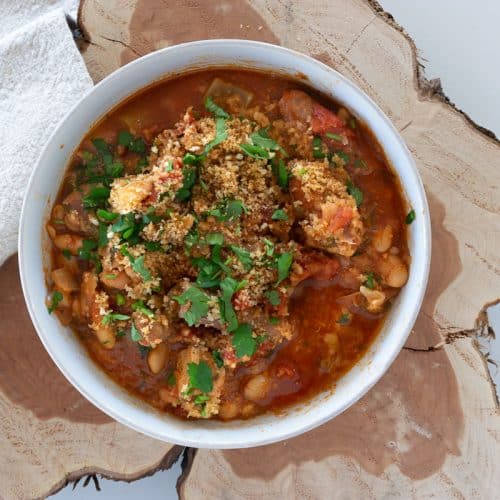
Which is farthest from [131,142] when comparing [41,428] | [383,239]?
[41,428]

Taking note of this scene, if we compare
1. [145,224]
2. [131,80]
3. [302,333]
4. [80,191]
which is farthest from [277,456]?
[131,80]

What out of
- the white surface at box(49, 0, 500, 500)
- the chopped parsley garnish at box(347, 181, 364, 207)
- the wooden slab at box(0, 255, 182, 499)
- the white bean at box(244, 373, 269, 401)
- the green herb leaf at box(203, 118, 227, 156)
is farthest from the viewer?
the white surface at box(49, 0, 500, 500)

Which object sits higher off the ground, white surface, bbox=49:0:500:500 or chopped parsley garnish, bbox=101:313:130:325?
white surface, bbox=49:0:500:500

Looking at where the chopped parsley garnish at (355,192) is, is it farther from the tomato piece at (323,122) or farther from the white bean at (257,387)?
the white bean at (257,387)

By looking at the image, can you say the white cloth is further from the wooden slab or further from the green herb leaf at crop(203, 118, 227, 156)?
the green herb leaf at crop(203, 118, 227, 156)

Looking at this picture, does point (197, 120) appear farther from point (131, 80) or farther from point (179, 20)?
point (179, 20)

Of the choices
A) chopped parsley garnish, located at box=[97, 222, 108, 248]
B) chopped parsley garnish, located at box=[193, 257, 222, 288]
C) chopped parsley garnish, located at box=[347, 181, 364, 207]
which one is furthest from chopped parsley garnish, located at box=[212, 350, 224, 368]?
chopped parsley garnish, located at box=[347, 181, 364, 207]

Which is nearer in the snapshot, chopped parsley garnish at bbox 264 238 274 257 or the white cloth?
chopped parsley garnish at bbox 264 238 274 257
